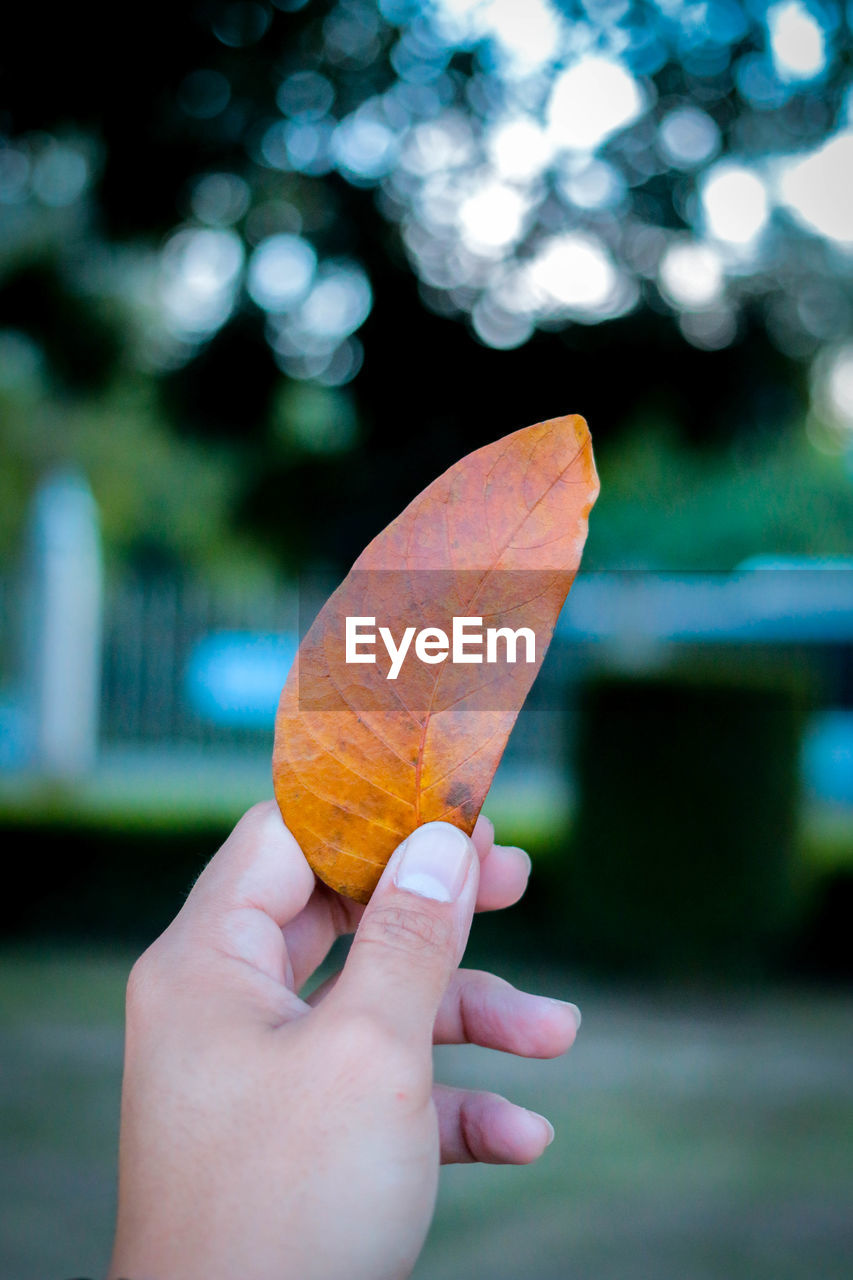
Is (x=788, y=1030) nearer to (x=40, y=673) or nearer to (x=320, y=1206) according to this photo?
(x=320, y=1206)

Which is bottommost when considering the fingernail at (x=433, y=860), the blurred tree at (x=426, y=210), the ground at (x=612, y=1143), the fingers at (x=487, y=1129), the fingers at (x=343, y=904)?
the ground at (x=612, y=1143)

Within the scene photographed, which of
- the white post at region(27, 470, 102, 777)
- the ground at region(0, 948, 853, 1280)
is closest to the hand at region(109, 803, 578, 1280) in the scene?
the ground at region(0, 948, 853, 1280)

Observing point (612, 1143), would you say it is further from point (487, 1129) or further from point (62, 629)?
point (62, 629)

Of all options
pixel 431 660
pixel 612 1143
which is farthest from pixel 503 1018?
pixel 612 1143

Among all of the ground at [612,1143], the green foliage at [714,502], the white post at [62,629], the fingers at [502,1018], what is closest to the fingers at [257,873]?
the fingers at [502,1018]

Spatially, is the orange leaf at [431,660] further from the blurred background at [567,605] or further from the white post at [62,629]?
the white post at [62,629]

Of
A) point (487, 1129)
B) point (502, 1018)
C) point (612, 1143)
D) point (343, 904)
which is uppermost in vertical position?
point (343, 904)
